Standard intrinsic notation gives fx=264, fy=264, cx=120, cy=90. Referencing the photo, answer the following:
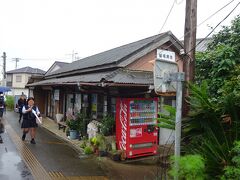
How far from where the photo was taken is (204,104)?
431 centimetres

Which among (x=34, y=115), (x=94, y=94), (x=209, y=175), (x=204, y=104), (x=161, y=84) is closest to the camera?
(x=209, y=175)

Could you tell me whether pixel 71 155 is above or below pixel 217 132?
below

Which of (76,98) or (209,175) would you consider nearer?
→ (209,175)

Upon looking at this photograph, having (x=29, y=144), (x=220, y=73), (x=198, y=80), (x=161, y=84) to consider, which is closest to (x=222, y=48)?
(x=220, y=73)

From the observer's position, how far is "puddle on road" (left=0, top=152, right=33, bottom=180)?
697cm

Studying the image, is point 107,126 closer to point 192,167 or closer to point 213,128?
point 213,128

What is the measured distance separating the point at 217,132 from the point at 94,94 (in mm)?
8803

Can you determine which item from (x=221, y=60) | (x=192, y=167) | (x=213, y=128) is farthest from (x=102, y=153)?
(x=192, y=167)

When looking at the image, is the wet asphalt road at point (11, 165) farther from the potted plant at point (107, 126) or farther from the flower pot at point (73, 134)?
the potted plant at point (107, 126)

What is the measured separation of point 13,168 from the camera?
763 cm

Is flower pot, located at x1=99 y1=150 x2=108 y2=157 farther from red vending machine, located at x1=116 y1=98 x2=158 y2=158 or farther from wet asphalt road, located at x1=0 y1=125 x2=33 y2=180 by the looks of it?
wet asphalt road, located at x1=0 y1=125 x2=33 y2=180

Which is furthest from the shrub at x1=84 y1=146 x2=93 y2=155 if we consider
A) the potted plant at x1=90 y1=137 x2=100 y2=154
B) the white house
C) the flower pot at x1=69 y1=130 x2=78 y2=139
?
the white house

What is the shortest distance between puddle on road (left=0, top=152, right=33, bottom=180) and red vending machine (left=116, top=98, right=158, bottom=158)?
3.28m

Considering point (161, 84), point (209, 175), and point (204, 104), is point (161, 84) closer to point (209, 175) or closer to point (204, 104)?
point (204, 104)
